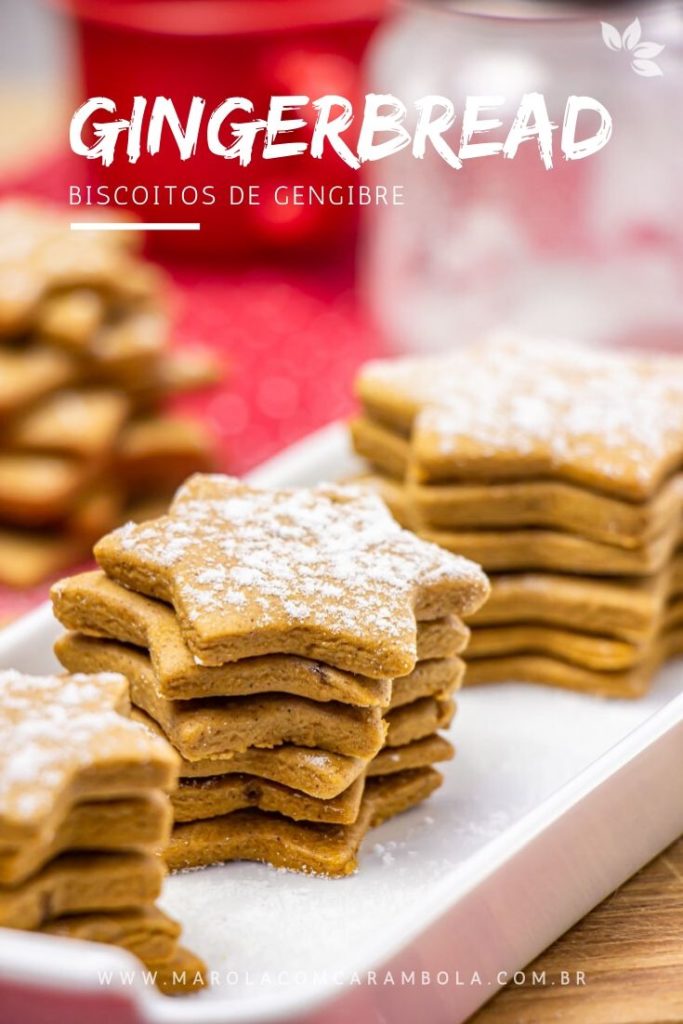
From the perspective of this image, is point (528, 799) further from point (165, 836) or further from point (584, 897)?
point (165, 836)

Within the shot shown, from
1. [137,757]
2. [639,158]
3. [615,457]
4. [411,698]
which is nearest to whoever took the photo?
[137,757]

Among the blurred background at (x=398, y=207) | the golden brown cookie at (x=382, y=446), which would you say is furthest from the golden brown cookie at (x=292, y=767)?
the blurred background at (x=398, y=207)

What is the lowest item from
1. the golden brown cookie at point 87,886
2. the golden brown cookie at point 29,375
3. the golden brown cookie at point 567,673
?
the golden brown cookie at point 87,886

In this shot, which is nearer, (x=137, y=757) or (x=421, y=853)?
(x=137, y=757)

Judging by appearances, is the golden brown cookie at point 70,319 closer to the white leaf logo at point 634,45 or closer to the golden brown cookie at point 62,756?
the white leaf logo at point 634,45

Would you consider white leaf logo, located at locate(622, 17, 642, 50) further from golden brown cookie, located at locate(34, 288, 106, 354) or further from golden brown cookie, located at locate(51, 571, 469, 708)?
golden brown cookie, located at locate(51, 571, 469, 708)

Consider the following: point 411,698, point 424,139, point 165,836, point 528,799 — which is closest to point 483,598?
point 411,698

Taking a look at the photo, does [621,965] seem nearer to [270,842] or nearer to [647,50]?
[270,842]
